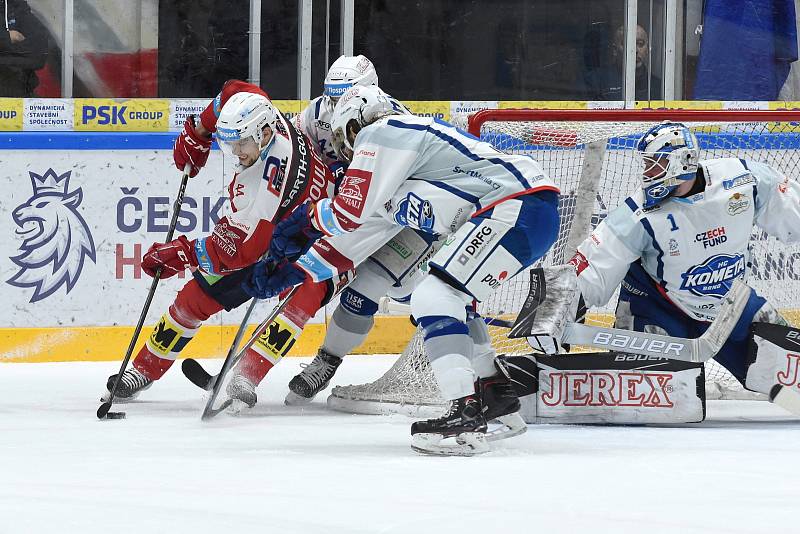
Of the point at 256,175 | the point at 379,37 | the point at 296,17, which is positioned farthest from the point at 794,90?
the point at 256,175

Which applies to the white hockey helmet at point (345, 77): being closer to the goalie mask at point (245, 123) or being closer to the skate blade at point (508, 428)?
the goalie mask at point (245, 123)

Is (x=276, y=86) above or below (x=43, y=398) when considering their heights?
above

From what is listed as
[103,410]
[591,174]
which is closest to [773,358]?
[591,174]

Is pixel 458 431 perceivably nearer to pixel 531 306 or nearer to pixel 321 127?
pixel 531 306

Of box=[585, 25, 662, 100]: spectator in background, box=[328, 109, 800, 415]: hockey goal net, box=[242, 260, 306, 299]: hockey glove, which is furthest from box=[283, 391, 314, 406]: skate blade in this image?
box=[585, 25, 662, 100]: spectator in background

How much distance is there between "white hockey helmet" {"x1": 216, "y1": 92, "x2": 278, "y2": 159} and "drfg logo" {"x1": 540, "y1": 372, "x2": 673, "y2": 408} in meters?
1.17

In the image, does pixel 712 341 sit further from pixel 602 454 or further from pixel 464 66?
→ pixel 464 66

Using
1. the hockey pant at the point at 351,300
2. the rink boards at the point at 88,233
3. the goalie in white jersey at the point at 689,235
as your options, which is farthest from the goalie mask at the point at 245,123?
the rink boards at the point at 88,233

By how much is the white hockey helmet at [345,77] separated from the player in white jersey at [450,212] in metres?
0.99

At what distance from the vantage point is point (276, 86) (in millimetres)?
5961

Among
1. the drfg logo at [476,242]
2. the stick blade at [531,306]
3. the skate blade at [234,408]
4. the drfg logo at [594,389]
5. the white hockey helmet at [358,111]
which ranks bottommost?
the skate blade at [234,408]

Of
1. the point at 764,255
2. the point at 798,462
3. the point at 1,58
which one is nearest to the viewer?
the point at 798,462

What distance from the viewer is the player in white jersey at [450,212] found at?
3268mm

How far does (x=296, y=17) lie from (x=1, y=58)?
51.9 inches
